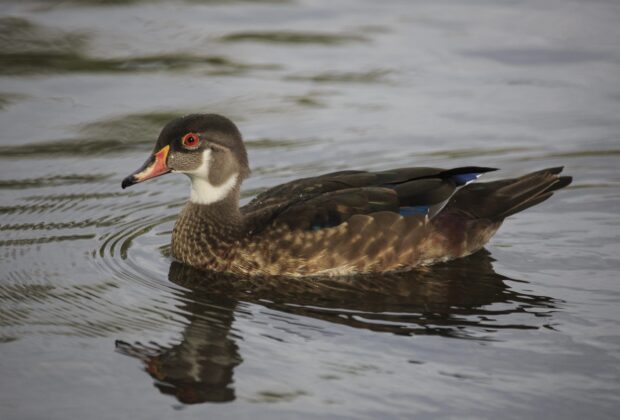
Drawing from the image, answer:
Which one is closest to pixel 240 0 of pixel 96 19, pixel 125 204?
pixel 96 19

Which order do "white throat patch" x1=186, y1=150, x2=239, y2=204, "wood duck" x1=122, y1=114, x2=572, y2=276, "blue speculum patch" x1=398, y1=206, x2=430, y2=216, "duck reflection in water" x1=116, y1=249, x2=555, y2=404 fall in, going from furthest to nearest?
"white throat patch" x1=186, y1=150, x2=239, y2=204 → "blue speculum patch" x1=398, y1=206, x2=430, y2=216 → "wood duck" x1=122, y1=114, x2=572, y2=276 → "duck reflection in water" x1=116, y1=249, x2=555, y2=404

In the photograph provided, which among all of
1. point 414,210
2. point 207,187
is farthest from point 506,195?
→ point 207,187

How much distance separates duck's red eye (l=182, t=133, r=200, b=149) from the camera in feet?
32.3

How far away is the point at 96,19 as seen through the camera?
1670cm

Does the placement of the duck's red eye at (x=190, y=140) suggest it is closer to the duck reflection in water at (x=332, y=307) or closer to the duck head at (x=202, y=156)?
the duck head at (x=202, y=156)

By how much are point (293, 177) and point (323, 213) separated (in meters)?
2.36

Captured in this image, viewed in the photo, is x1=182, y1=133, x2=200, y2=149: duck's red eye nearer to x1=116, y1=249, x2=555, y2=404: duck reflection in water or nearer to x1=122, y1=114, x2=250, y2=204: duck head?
x1=122, y1=114, x2=250, y2=204: duck head

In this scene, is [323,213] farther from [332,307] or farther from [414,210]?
[332,307]

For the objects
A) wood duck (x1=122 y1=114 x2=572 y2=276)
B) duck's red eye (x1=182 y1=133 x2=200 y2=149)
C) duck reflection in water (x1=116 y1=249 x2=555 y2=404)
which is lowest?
duck reflection in water (x1=116 y1=249 x2=555 y2=404)

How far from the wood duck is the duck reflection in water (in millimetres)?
150

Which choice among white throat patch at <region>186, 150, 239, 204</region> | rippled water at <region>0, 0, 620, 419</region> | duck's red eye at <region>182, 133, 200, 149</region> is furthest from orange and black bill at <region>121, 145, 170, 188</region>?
rippled water at <region>0, 0, 620, 419</region>

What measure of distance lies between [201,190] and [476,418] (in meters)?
4.21

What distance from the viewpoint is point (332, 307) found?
8.73m

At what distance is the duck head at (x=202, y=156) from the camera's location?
9844 mm
